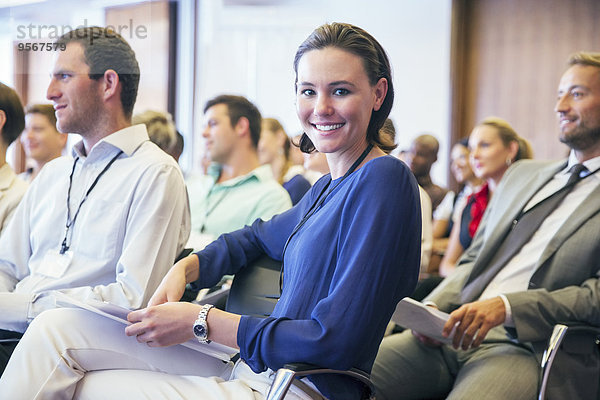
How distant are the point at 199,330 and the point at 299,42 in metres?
7.05

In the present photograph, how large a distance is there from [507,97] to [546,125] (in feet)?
1.93

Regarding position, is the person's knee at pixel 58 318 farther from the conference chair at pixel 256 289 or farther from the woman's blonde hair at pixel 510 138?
the woman's blonde hair at pixel 510 138

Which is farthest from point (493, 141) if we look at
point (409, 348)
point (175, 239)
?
point (175, 239)

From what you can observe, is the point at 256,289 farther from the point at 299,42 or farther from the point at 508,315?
the point at 299,42

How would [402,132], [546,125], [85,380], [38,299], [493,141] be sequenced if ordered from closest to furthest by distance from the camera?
[85,380]
[38,299]
[493,141]
[546,125]
[402,132]

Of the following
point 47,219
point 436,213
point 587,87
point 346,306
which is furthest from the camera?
point 436,213

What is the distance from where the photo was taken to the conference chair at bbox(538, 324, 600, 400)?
204 centimetres

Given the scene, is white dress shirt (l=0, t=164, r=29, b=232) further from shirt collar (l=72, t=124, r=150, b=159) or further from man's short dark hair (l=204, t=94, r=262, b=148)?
man's short dark hair (l=204, t=94, r=262, b=148)

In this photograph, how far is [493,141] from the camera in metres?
4.00

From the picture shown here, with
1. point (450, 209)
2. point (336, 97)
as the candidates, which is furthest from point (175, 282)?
point (450, 209)

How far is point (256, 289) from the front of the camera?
1783 mm

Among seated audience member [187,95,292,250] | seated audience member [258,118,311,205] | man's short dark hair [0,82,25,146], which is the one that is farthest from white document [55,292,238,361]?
seated audience member [258,118,311,205]

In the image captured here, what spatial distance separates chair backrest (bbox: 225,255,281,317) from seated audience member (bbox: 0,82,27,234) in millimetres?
1197

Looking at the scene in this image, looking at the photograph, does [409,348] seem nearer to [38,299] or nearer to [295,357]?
[295,357]
